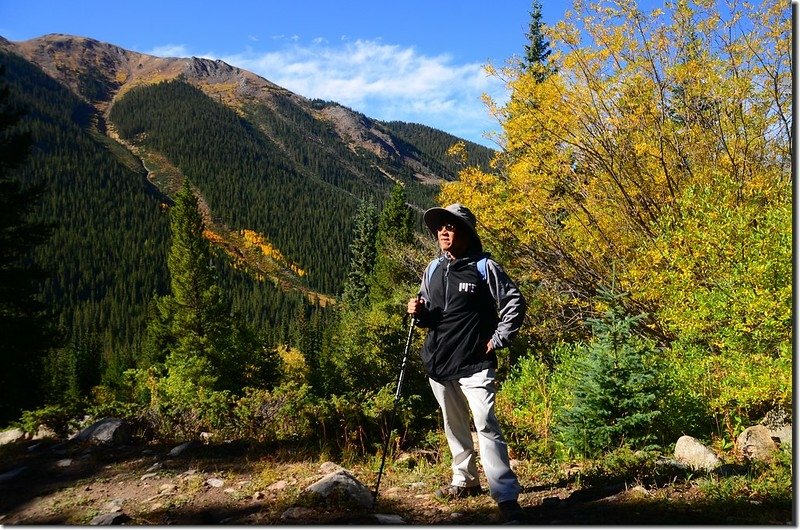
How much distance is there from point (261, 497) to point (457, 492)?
1758 mm

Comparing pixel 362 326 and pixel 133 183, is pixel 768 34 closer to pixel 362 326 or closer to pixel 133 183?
pixel 362 326

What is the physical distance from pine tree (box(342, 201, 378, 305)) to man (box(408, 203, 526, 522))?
4475 centimetres

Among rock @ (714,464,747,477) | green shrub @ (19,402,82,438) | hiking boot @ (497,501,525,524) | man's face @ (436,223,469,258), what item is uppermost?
man's face @ (436,223,469,258)

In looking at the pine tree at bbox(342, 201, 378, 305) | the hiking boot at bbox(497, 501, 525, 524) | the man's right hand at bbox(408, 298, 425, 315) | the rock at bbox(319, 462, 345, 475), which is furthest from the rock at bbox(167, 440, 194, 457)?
the pine tree at bbox(342, 201, 378, 305)

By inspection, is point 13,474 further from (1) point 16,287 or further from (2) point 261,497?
(1) point 16,287

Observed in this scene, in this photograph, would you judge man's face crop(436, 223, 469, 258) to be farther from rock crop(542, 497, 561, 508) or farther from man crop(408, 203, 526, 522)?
rock crop(542, 497, 561, 508)

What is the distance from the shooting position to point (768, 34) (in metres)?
9.46

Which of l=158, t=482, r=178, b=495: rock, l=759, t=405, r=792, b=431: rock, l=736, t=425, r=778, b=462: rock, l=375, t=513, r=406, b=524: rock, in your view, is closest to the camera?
l=375, t=513, r=406, b=524: rock

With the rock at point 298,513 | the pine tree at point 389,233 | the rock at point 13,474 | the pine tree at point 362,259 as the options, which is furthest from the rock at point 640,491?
the pine tree at point 362,259

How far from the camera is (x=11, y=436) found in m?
7.29

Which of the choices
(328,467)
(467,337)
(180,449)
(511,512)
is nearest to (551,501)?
(511,512)

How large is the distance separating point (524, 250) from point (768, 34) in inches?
272

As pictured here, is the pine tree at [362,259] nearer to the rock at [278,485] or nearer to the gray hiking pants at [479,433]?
the rock at [278,485]

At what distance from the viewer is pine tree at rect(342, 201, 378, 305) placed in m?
50.8
